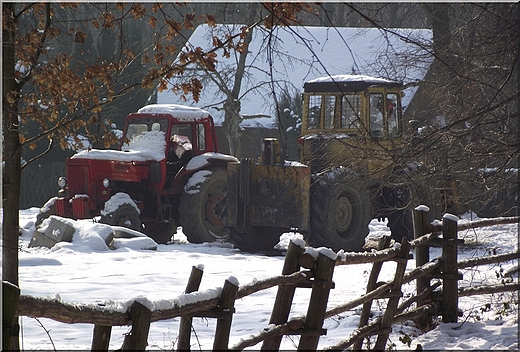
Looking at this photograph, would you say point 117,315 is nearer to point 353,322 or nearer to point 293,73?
point 353,322

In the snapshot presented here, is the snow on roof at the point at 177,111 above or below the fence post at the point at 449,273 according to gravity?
above

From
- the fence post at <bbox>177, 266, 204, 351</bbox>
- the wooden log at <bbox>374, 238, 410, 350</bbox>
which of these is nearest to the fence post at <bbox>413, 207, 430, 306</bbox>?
the wooden log at <bbox>374, 238, 410, 350</bbox>

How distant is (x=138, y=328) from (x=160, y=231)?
1121cm

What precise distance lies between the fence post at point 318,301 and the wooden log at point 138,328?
5.64 feet

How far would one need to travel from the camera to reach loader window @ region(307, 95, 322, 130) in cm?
1329

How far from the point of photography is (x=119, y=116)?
23.6 m

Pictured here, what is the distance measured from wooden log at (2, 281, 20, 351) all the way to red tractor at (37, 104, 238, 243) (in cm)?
1036

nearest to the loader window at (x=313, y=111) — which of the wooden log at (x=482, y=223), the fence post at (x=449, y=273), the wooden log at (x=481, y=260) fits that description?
the wooden log at (x=482, y=223)

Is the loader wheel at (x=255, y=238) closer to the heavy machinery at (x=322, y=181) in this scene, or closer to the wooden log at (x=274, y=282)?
the heavy machinery at (x=322, y=181)

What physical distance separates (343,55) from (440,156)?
21.5 meters

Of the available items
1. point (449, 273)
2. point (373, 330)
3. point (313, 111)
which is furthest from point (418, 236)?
point (313, 111)

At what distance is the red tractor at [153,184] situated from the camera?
1327cm

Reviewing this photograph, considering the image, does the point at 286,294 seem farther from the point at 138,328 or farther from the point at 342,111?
the point at 342,111

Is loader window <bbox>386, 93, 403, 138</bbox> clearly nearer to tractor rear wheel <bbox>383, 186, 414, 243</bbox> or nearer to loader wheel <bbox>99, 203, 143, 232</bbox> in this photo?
tractor rear wheel <bbox>383, 186, 414, 243</bbox>
